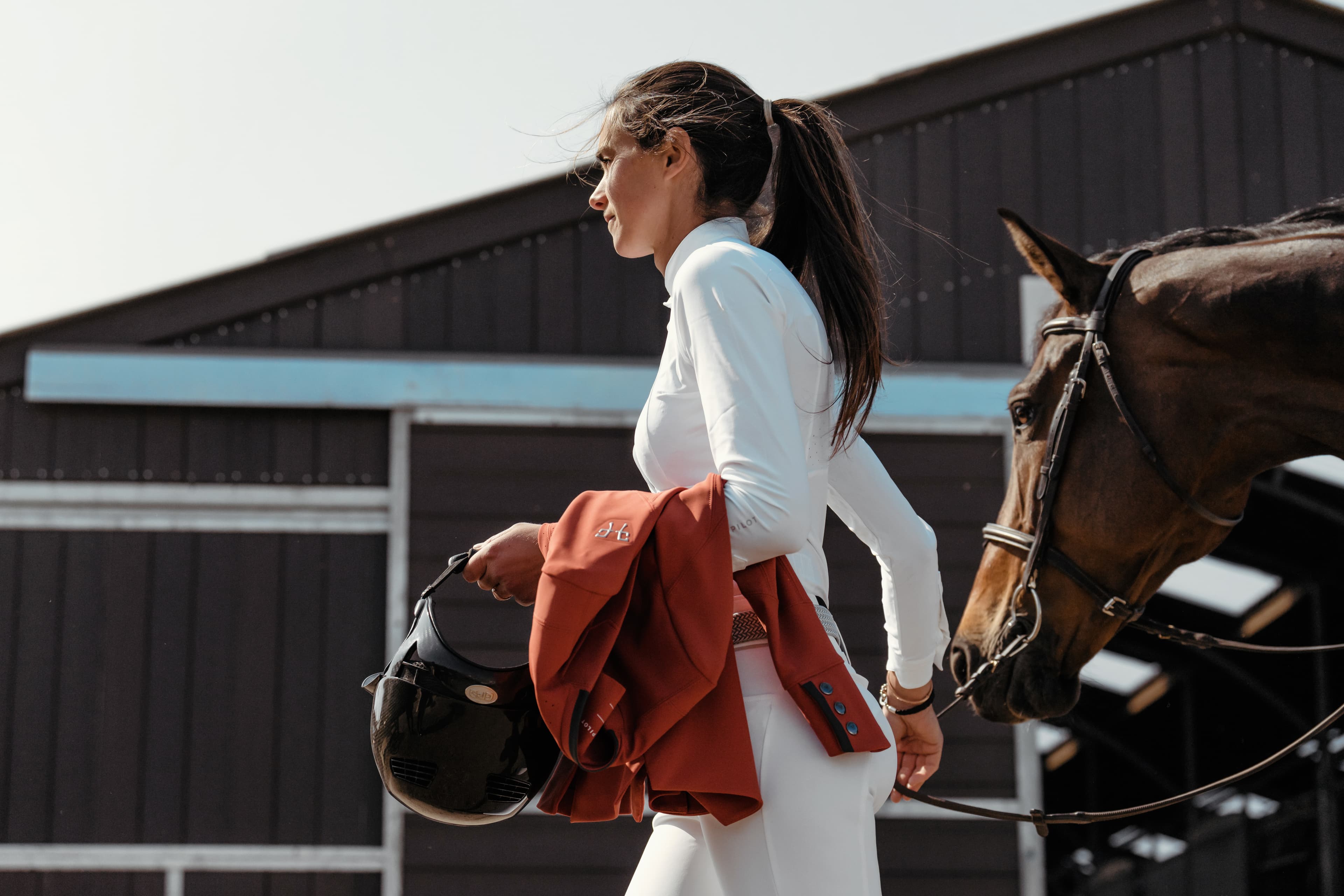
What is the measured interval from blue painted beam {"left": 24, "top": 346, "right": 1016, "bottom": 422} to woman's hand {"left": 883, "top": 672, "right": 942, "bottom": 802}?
149 inches

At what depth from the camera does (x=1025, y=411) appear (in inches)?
119

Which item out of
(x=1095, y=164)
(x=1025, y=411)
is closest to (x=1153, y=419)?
(x=1025, y=411)

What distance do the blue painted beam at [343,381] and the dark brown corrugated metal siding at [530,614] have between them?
0.14m

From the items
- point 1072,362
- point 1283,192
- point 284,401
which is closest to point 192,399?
point 284,401

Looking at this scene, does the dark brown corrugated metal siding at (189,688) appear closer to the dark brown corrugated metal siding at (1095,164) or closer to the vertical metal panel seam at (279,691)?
the vertical metal panel seam at (279,691)

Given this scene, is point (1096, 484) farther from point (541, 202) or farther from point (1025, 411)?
point (541, 202)

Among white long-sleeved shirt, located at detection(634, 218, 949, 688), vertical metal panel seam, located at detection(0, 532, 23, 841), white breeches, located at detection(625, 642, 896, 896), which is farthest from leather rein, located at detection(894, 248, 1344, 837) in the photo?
vertical metal panel seam, located at detection(0, 532, 23, 841)

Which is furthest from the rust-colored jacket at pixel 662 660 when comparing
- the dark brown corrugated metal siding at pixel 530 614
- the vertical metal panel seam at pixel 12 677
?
the vertical metal panel seam at pixel 12 677

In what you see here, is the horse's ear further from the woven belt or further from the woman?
the woven belt

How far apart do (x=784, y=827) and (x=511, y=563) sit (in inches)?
15.9

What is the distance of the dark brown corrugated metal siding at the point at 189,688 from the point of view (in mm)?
5625

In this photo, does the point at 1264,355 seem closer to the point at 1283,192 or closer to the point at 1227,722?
the point at 1283,192

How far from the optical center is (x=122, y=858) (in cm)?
557

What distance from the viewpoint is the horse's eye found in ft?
9.90
